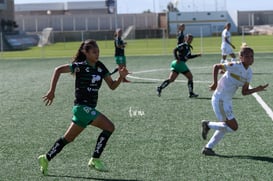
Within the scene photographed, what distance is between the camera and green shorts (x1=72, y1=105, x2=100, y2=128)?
8.00 metres

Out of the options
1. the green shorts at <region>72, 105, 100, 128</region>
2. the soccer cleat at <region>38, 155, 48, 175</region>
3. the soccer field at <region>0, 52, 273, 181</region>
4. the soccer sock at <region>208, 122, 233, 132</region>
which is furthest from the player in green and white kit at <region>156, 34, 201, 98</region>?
the soccer cleat at <region>38, 155, 48, 175</region>

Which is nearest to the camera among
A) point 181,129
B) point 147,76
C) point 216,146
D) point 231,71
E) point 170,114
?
point 231,71

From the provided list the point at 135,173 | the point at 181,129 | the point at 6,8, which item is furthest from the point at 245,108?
the point at 6,8

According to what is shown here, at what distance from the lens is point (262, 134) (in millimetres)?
10500

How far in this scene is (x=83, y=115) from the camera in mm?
8000

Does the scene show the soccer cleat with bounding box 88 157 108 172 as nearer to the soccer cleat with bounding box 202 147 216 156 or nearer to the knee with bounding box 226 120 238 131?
the soccer cleat with bounding box 202 147 216 156

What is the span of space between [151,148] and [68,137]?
1.85 meters

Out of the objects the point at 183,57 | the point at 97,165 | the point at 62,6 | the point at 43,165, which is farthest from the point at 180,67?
the point at 62,6

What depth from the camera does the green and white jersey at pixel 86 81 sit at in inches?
313

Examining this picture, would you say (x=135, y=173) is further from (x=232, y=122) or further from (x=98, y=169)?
(x=232, y=122)

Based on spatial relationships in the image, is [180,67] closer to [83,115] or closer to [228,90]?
[228,90]

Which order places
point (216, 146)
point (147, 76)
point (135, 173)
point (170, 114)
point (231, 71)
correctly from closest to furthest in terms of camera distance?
point (135, 173)
point (231, 71)
point (216, 146)
point (170, 114)
point (147, 76)

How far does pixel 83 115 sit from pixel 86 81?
424mm

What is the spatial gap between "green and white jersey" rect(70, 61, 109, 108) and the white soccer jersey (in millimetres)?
1848
